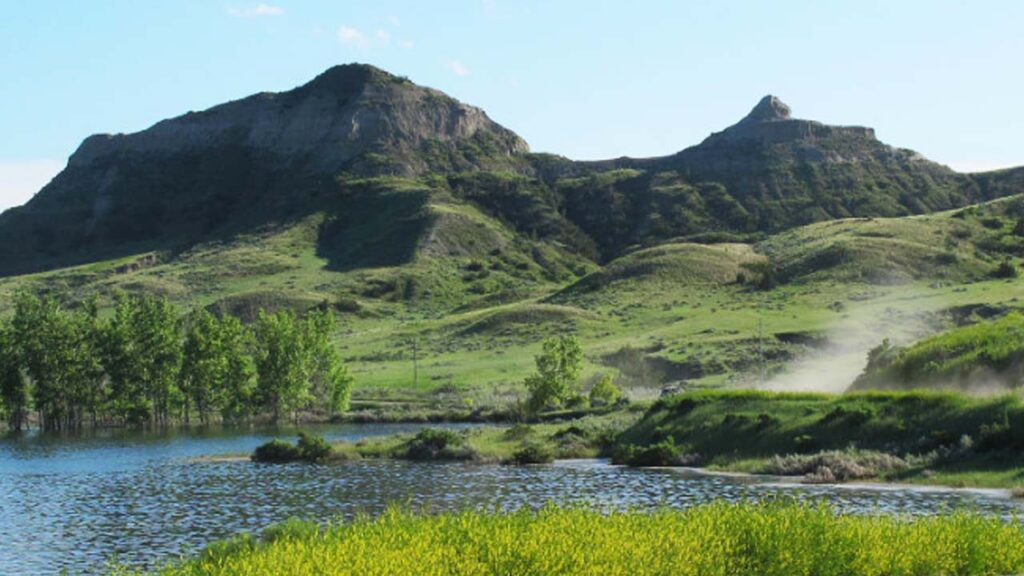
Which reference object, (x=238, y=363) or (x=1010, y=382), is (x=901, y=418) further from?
(x=238, y=363)

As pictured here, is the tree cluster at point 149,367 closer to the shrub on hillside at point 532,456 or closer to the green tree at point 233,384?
the green tree at point 233,384

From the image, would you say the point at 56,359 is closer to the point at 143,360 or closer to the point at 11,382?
the point at 11,382

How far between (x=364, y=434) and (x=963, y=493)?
251 feet

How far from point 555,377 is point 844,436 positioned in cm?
6622

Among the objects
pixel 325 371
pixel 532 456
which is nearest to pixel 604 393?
pixel 325 371

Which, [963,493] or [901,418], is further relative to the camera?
[901,418]

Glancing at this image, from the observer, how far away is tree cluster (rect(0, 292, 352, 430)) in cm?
12469

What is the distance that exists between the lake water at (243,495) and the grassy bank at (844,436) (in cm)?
450

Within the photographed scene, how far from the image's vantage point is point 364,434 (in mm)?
114812

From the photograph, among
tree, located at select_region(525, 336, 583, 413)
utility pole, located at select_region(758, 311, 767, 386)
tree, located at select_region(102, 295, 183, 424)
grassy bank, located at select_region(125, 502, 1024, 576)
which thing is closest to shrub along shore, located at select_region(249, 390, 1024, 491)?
grassy bank, located at select_region(125, 502, 1024, 576)

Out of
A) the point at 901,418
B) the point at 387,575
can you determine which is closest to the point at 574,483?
the point at 901,418

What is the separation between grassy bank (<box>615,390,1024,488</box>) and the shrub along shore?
74 mm

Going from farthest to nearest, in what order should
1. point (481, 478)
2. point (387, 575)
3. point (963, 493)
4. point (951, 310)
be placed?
1. point (951, 310)
2. point (481, 478)
3. point (963, 493)
4. point (387, 575)

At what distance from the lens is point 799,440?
65500 mm
